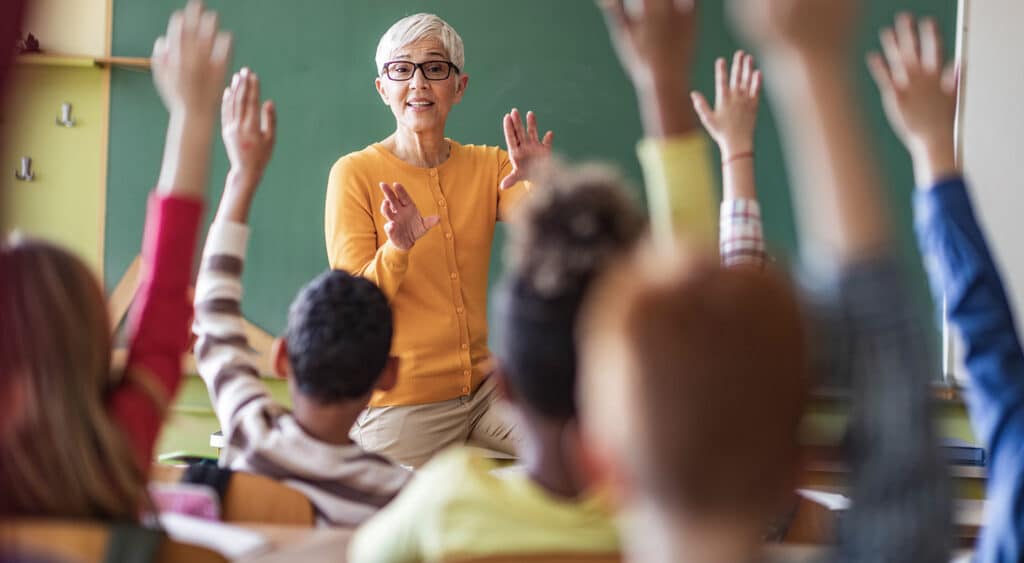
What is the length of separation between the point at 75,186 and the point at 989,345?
3.89 m

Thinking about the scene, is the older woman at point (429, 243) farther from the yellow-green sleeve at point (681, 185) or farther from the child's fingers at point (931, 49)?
the child's fingers at point (931, 49)

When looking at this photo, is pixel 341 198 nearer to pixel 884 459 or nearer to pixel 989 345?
pixel 989 345

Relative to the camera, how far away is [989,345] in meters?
1.03

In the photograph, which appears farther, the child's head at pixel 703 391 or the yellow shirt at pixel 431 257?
the yellow shirt at pixel 431 257

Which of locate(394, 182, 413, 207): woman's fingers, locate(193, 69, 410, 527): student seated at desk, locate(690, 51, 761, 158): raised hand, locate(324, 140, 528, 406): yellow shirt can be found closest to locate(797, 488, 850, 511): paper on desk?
locate(690, 51, 761, 158): raised hand

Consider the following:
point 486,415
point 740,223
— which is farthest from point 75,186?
point 740,223

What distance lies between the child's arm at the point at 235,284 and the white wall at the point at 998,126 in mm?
2925

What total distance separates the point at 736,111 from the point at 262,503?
905 mm

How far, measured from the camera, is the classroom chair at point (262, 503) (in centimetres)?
136

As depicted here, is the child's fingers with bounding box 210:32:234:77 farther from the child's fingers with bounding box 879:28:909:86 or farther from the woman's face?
the woman's face

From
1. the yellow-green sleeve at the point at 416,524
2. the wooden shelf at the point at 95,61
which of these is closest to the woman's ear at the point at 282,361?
the yellow-green sleeve at the point at 416,524

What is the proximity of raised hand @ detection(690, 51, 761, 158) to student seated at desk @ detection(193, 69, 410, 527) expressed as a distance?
24.3 inches

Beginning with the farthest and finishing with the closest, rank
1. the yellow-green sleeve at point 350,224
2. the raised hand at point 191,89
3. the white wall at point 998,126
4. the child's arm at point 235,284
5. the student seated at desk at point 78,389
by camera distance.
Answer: the white wall at point 998,126
the yellow-green sleeve at point 350,224
the child's arm at point 235,284
the raised hand at point 191,89
the student seated at desk at point 78,389

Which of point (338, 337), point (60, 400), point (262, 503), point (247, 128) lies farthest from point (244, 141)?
point (60, 400)
